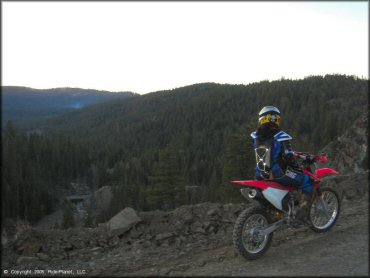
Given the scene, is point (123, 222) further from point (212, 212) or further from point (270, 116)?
point (270, 116)

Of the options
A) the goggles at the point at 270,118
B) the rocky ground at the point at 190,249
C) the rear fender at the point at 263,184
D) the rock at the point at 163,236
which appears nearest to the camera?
the rocky ground at the point at 190,249

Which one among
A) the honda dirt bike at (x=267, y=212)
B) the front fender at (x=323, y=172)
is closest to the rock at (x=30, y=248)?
the honda dirt bike at (x=267, y=212)

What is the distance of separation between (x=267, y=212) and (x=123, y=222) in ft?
10.9

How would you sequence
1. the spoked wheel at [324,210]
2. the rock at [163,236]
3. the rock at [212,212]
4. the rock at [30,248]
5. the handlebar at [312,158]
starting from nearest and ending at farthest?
1. the handlebar at [312,158]
2. the spoked wheel at [324,210]
3. the rock at [30,248]
4. the rock at [163,236]
5. the rock at [212,212]

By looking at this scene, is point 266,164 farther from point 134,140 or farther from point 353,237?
point 134,140

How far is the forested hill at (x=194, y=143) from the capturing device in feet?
131

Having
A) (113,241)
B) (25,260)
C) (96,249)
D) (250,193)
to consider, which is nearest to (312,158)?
(250,193)

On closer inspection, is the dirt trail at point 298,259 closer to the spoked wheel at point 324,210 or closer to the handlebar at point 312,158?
the spoked wheel at point 324,210

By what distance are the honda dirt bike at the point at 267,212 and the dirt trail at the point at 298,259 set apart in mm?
244

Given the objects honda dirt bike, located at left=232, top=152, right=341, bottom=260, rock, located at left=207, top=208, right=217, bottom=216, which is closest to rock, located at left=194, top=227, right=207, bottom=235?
rock, located at left=207, top=208, right=217, bottom=216

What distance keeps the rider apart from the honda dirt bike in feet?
0.42

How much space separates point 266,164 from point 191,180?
97206 millimetres

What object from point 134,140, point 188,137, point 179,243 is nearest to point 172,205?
point 179,243

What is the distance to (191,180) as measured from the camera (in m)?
103
